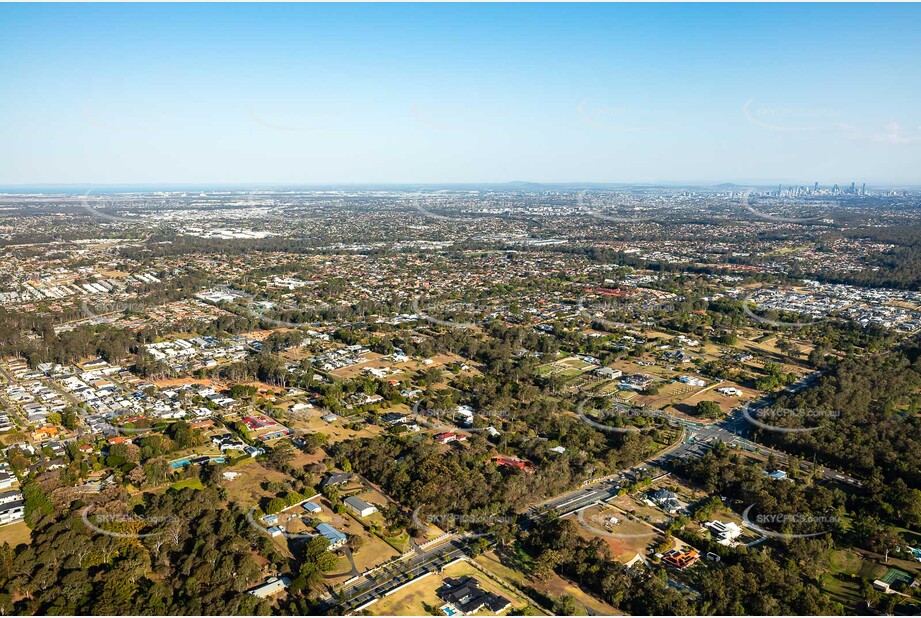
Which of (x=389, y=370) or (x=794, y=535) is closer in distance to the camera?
(x=794, y=535)

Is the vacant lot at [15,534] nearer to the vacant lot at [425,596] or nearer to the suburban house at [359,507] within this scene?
the suburban house at [359,507]

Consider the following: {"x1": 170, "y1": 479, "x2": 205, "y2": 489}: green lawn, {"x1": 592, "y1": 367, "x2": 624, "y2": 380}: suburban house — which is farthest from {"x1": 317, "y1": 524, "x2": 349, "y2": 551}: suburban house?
{"x1": 592, "y1": 367, "x2": 624, "y2": 380}: suburban house

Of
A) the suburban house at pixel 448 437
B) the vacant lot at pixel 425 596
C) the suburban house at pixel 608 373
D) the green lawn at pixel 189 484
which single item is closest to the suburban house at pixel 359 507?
the vacant lot at pixel 425 596

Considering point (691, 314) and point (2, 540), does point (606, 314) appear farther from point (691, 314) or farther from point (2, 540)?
point (2, 540)

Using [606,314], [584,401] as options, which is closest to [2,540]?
[584,401]

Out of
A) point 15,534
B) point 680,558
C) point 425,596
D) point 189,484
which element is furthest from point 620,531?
point 15,534

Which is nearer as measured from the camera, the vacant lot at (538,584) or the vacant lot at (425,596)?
the vacant lot at (425,596)

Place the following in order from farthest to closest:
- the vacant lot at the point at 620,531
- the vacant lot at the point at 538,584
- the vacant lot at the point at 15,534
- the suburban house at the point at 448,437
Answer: the suburban house at the point at 448,437 → the vacant lot at the point at 620,531 → the vacant lot at the point at 15,534 → the vacant lot at the point at 538,584

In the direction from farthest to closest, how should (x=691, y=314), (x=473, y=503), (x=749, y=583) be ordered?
(x=691, y=314)
(x=473, y=503)
(x=749, y=583)
